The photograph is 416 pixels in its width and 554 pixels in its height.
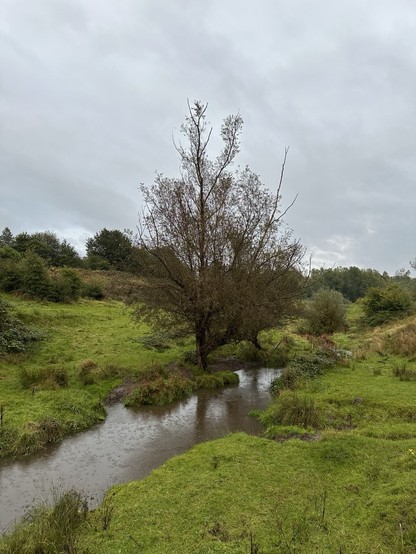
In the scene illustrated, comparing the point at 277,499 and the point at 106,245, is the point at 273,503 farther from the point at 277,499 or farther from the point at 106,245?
the point at 106,245

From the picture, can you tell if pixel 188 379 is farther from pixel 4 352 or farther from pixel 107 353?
pixel 4 352

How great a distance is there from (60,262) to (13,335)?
40.3m

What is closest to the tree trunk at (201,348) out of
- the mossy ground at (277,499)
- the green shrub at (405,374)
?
the green shrub at (405,374)

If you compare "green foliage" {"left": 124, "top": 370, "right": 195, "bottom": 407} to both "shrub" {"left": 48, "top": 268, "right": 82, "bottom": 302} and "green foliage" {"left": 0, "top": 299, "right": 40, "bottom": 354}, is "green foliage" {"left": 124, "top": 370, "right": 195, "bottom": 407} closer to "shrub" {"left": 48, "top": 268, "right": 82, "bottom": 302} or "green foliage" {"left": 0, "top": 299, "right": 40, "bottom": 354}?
"green foliage" {"left": 0, "top": 299, "right": 40, "bottom": 354}

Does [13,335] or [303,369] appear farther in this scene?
[13,335]

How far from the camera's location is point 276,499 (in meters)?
7.21

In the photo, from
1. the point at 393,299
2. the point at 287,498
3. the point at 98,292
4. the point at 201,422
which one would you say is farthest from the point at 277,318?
the point at 98,292

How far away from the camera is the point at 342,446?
902 cm

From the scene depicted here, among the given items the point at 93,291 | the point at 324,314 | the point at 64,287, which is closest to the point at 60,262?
the point at 93,291

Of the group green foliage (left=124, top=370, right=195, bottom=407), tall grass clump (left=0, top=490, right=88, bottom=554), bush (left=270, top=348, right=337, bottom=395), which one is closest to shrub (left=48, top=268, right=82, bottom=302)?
green foliage (left=124, top=370, right=195, bottom=407)

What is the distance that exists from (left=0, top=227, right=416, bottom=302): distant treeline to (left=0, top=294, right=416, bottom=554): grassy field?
1134 cm

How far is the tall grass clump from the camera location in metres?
5.97

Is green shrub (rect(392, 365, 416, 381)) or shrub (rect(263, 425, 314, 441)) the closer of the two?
shrub (rect(263, 425, 314, 441))

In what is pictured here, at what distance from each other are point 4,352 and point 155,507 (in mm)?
13818
